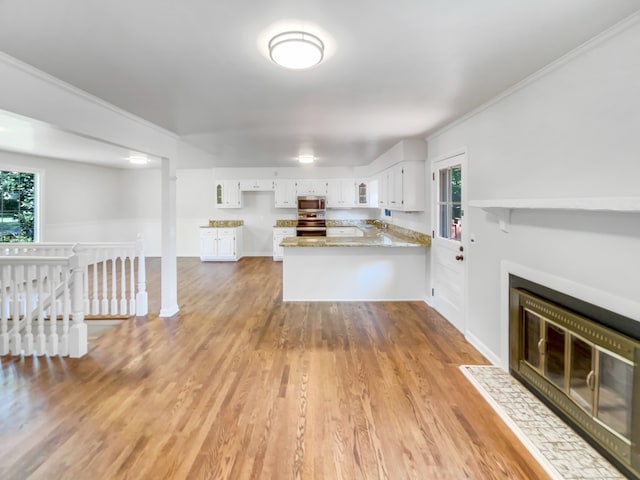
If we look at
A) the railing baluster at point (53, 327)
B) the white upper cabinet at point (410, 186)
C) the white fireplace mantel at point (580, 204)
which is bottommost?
the railing baluster at point (53, 327)

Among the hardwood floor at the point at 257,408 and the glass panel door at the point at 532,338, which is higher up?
the glass panel door at the point at 532,338

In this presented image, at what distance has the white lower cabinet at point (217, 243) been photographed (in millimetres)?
8234

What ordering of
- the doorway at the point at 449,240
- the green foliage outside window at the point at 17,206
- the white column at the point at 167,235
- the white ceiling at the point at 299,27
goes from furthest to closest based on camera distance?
the green foliage outside window at the point at 17,206
the white column at the point at 167,235
the doorway at the point at 449,240
the white ceiling at the point at 299,27

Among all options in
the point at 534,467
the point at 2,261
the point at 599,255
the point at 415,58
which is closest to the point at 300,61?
the point at 415,58

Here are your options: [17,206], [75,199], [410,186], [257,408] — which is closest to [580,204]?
[257,408]

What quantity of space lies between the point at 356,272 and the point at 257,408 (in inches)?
115

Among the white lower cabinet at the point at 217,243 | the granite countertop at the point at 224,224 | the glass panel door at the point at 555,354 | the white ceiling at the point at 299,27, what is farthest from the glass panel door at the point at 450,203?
the granite countertop at the point at 224,224

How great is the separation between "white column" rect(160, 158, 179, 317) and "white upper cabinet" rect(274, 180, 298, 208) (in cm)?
411

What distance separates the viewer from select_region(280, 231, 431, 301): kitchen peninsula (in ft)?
16.2

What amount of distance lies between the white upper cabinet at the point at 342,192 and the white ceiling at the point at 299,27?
16.0 ft

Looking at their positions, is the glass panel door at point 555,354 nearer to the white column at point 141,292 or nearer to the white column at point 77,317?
the white column at point 77,317

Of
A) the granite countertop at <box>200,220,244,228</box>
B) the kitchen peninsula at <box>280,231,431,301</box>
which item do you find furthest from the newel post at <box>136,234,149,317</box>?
the granite countertop at <box>200,220,244,228</box>

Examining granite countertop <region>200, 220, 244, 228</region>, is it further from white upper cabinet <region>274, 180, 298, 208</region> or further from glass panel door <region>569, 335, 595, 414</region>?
glass panel door <region>569, 335, 595, 414</region>

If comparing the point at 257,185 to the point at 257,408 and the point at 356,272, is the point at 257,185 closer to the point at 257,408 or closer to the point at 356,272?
the point at 356,272
